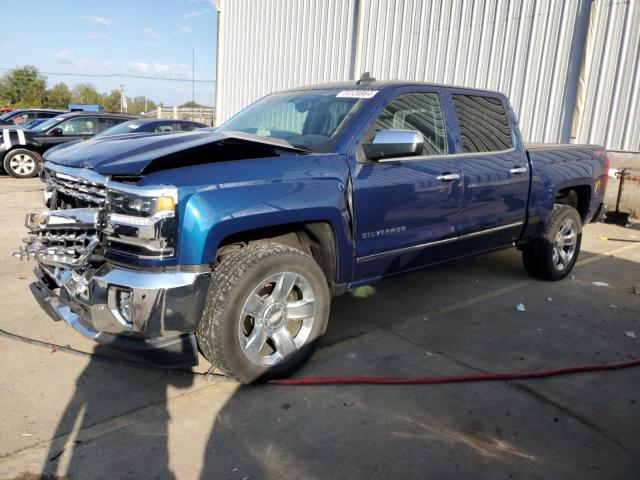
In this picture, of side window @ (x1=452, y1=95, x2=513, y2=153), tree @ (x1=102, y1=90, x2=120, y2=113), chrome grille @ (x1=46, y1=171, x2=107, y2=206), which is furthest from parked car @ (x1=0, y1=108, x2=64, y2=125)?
tree @ (x1=102, y1=90, x2=120, y2=113)

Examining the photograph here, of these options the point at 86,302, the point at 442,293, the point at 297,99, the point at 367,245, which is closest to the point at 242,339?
the point at 86,302

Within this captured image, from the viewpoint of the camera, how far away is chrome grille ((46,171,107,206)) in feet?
9.16

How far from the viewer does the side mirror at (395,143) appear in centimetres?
331

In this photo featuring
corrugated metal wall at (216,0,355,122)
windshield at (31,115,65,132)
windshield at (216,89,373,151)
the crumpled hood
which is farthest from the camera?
corrugated metal wall at (216,0,355,122)

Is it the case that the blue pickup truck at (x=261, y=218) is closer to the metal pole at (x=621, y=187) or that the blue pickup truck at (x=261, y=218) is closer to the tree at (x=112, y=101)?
the metal pole at (x=621, y=187)

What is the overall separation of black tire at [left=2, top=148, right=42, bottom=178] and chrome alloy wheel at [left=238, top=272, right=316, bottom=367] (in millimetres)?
11322

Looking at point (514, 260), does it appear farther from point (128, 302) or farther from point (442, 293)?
point (128, 302)

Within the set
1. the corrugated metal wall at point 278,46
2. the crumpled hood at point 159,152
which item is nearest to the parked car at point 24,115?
the corrugated metal wall at point 278,46

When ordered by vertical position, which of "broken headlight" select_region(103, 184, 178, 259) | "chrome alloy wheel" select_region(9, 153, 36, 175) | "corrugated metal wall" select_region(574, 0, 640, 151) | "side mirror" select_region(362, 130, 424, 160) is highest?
"corrugated metal wall" select_region(574, 0, 640, 151)

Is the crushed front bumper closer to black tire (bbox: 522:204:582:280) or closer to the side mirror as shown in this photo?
the side mirror

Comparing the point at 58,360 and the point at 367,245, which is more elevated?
the point at 367,245

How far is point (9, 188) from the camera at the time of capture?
35.1ft

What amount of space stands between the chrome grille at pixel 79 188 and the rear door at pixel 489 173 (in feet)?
8.93

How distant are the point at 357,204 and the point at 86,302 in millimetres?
1723
